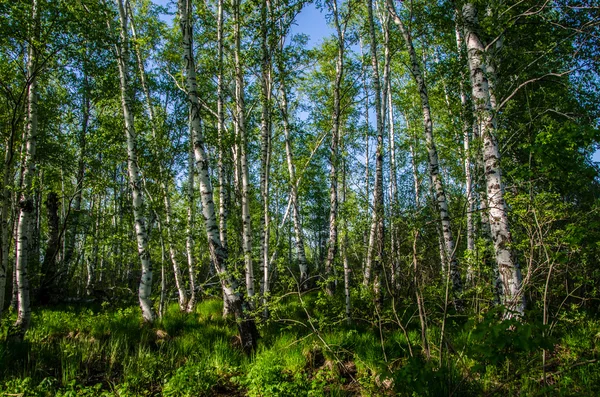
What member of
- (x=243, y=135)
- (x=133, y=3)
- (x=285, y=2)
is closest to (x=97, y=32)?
(x=243, y=135)

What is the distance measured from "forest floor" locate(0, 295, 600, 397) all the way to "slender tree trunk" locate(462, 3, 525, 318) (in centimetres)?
63

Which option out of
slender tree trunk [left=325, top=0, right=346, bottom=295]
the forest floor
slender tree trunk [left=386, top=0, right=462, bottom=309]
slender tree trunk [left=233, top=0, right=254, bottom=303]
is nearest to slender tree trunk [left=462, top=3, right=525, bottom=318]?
the forest floor

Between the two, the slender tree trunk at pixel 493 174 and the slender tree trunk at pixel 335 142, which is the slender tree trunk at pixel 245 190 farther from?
the slender tree trunk at pixel 493 174

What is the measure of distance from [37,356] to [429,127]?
25.9 ft

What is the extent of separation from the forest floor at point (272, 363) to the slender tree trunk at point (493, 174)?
0.63 metres

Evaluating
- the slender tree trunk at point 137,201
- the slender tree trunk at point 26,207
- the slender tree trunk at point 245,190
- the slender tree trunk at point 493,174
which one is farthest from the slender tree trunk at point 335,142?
the slender tree trunk at point 26,207

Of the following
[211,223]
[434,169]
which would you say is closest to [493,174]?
[434,169]

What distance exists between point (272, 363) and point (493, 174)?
3.98 m

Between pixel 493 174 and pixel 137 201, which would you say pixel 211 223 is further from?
pixel 493 174

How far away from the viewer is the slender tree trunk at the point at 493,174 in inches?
169

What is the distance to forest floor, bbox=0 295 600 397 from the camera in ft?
10.5

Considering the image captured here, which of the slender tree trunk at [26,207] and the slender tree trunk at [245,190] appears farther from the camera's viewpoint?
the slender tree trunk at [245,190]

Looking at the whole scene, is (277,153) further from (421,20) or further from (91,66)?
(91,66)

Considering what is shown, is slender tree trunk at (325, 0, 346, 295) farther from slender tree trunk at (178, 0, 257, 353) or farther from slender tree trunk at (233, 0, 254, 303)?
slender tree trunk at (178, 0, 257, 353)
